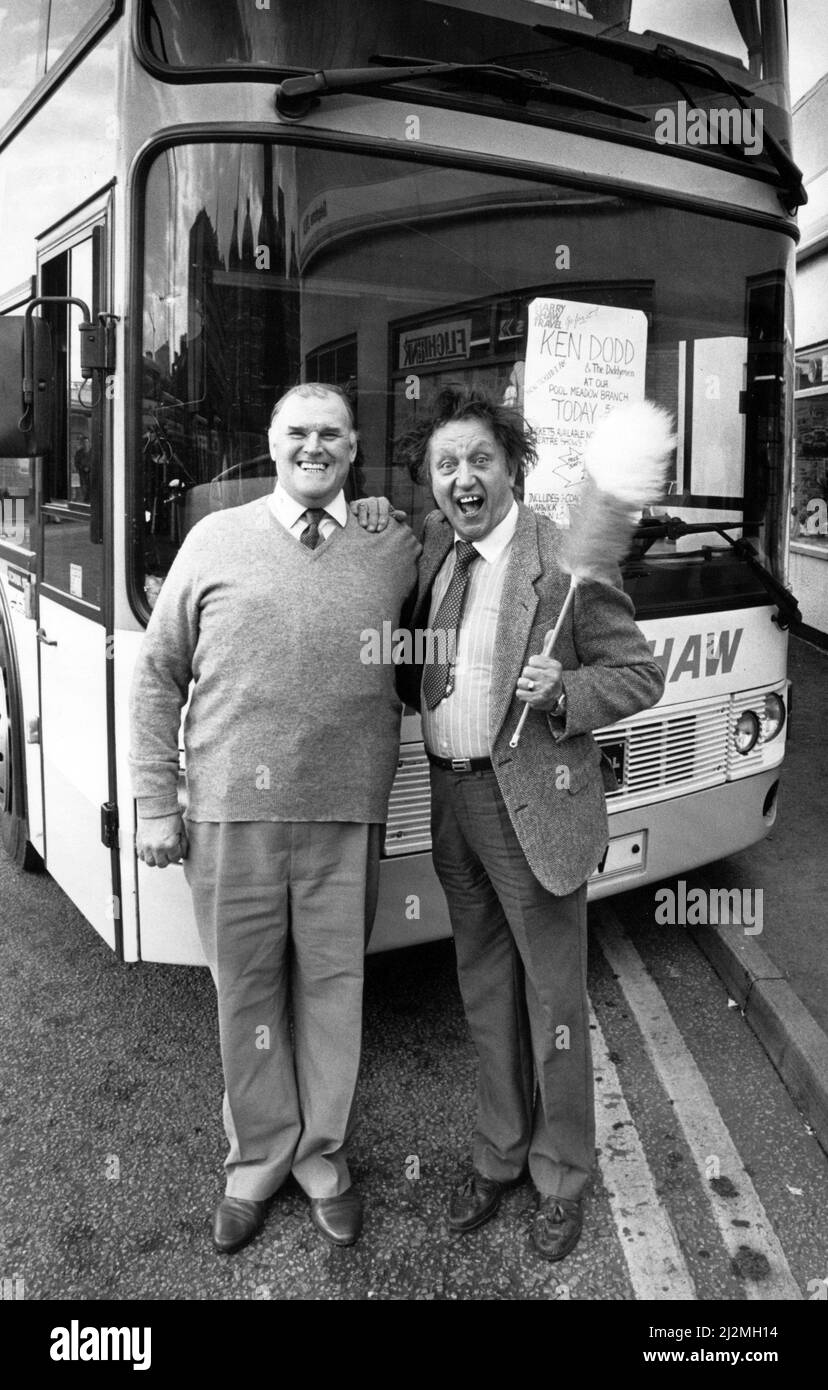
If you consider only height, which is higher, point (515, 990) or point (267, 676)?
point (267, 676)

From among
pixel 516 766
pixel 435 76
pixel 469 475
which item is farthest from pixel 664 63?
pixel 516 766

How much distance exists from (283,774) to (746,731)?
7.11 ft

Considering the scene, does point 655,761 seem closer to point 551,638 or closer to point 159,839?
point 551,638

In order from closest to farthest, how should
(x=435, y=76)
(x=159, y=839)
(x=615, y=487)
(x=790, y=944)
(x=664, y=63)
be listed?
(x=615, y=487) < (x=159, y=839) < (x=435, y=76) < (x=664, y=63) < (x=790, y=944)

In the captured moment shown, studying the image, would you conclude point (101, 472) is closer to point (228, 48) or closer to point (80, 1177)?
point (228, 48)

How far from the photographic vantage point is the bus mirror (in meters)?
3.01

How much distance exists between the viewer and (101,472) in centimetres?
307

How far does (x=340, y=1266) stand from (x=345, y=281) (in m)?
2.46

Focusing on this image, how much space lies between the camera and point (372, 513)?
272 centimetres

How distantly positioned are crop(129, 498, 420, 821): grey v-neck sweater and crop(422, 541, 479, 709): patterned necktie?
0.11 m

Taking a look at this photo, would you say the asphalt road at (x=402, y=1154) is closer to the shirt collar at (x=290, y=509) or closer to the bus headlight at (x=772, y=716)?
the bus headlight at (x=772, y=716)

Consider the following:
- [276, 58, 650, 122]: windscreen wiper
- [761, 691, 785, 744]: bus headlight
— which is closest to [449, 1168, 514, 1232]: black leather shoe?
[761, 691, 785, 744]: bus headlight
